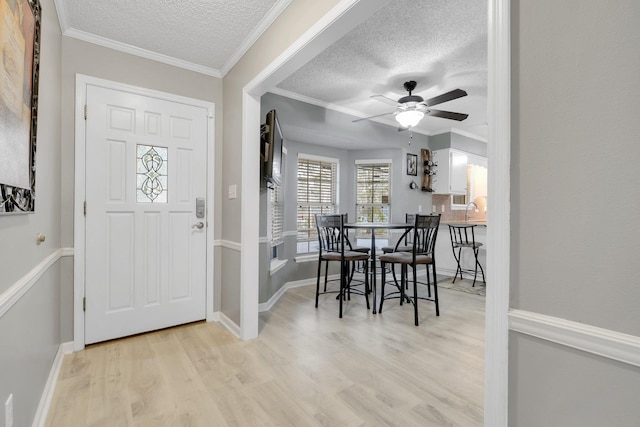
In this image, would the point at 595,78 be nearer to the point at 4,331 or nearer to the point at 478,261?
the point at 4,331

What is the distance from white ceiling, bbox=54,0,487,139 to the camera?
6.78ft

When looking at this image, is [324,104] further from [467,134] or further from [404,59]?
[467,134]

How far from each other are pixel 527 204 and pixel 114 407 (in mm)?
A: 2240

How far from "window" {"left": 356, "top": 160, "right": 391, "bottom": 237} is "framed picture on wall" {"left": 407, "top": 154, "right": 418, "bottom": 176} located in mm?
355

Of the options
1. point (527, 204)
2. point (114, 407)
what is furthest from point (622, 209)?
point (114, 407)

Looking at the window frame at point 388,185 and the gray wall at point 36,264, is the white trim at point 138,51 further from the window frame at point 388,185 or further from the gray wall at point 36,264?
the window frame at point 388,185

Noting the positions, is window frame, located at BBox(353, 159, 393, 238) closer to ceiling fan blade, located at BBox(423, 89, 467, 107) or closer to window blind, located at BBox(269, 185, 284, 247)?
window blind, located at BBox(269, 185, 284, 247)

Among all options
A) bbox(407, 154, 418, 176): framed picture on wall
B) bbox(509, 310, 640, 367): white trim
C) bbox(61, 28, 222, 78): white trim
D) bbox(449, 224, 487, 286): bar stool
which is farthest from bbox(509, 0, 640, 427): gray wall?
bbox(407, 154, 418, 176): framed picture on wall

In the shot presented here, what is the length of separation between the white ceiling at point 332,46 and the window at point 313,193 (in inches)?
54.8

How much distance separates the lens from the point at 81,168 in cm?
233

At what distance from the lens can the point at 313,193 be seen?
4.73 m

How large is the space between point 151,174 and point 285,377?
2054 millimetres

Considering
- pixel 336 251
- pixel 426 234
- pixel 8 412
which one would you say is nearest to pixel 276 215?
pixel 336 251

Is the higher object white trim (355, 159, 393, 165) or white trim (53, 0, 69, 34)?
white trim (53, 0, 69, 34)
